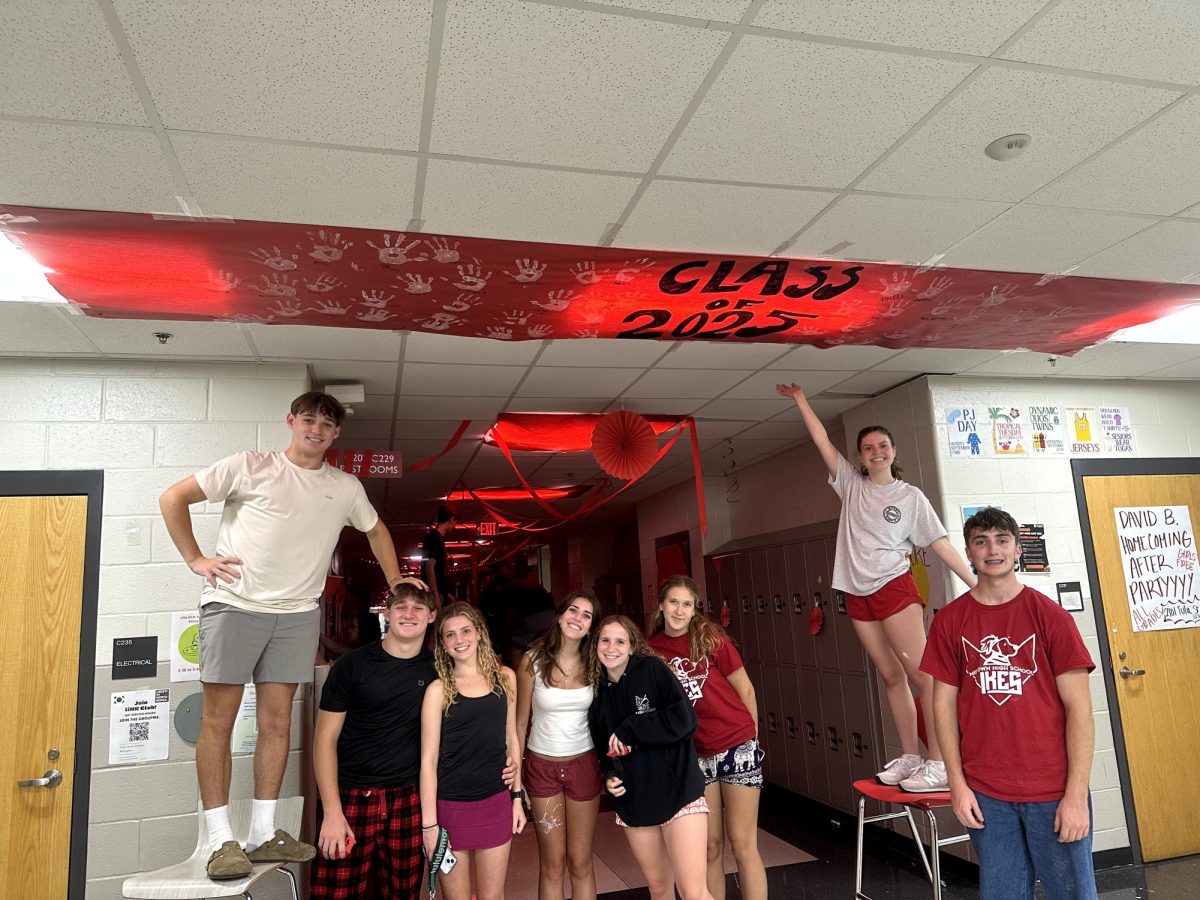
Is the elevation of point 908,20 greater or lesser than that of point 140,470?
greater

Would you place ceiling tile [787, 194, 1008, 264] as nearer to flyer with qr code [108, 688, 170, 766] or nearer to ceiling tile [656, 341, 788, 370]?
ceiling tile [656, 341, 788, 370]

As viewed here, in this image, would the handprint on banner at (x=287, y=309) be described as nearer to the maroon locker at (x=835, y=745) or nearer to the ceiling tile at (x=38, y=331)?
the ceiling tile at (x=38, y=331)

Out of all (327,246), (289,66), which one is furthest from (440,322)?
(289,66)

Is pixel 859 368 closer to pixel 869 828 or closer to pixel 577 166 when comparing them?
pixel 577 166

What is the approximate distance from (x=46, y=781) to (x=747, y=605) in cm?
497

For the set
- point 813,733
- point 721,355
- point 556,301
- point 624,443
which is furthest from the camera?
point 813,733

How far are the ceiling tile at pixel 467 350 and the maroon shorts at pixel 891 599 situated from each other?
1942mm

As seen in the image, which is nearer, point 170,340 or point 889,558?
point 170,340

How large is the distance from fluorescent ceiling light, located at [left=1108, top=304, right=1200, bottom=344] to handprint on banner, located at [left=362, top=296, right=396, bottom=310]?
11.1 ft

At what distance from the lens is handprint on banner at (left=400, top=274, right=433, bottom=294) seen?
9.46 feet

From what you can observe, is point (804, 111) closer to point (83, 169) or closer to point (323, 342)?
point (83, 169)

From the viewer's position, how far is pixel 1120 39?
1.89 meters

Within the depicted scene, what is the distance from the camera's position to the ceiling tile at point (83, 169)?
2.07 metres

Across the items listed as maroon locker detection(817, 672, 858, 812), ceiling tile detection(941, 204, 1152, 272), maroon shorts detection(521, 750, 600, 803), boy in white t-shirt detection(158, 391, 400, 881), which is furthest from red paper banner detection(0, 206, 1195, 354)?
maroon locker detection(817, 672, 858, 812)
